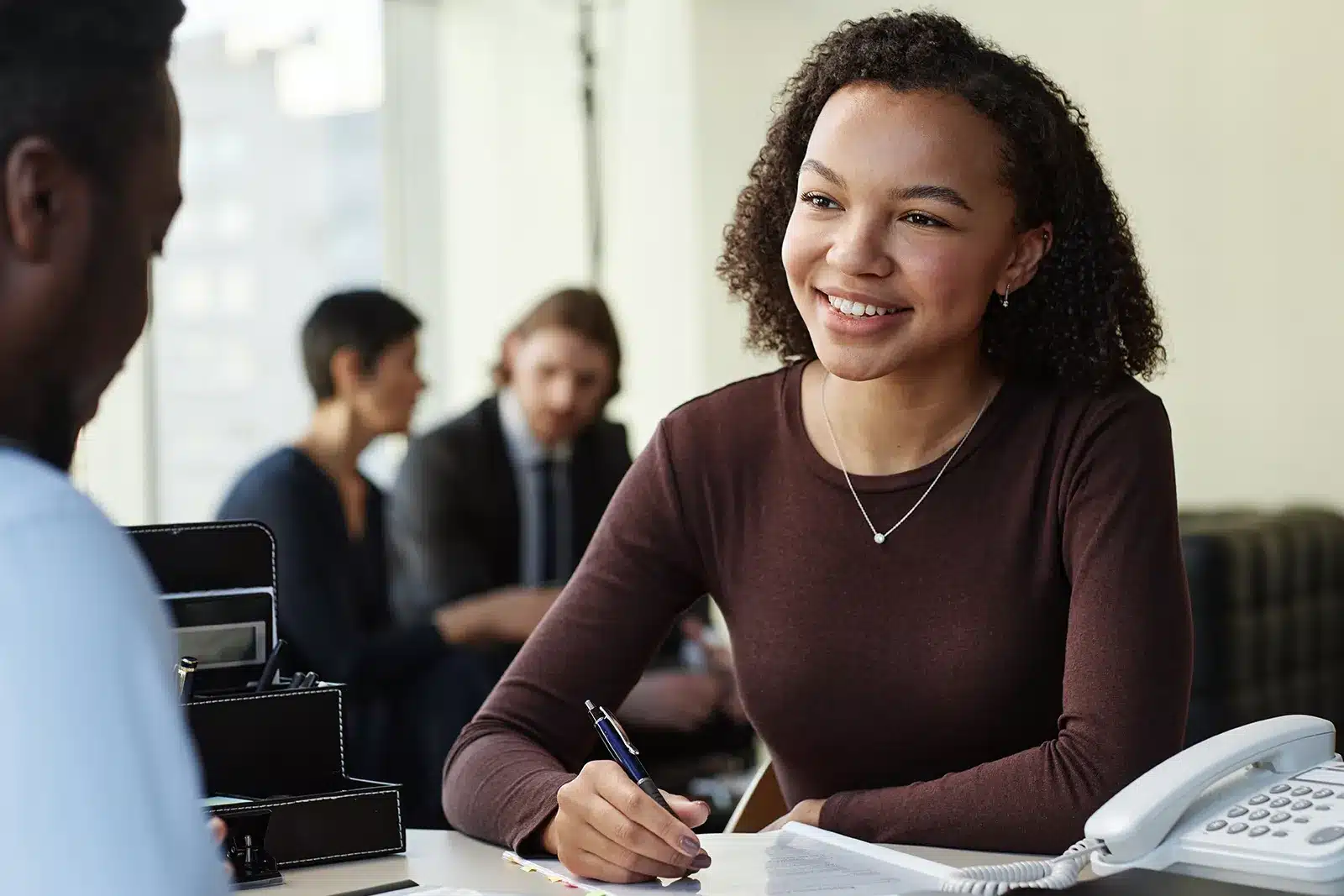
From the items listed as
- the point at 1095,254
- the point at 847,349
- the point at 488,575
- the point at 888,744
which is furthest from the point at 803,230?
the point at 488,575

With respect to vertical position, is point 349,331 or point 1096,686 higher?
point 349,331

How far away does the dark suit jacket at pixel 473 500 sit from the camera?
371cm

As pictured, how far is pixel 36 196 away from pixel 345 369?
127 inches

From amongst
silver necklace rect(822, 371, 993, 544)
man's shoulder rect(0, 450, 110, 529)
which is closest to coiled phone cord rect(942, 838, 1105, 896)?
silver necklace rect(822, 371, 993, 544)

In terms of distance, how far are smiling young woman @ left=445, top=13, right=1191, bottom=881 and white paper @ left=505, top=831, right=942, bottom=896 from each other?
0.12 meters

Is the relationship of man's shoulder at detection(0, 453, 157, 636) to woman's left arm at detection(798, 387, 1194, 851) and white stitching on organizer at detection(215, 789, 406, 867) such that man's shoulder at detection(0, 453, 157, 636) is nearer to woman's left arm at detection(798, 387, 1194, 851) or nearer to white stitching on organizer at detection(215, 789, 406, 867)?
white stitching on organizer at detection(215, 789, 406, 867)

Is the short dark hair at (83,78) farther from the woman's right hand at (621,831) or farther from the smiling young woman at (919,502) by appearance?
the smiling young woman at (919,502)

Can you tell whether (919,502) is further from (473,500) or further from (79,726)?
(473,500)

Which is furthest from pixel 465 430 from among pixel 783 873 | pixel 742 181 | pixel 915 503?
pixel 783 873

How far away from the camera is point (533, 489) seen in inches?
148

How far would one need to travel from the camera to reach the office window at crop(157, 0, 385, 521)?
4.27m

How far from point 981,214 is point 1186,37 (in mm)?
2856

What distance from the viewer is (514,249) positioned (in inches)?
194

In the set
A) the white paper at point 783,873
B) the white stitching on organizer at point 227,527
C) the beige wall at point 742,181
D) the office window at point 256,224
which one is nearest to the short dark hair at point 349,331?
the beige wall at point 742,181
